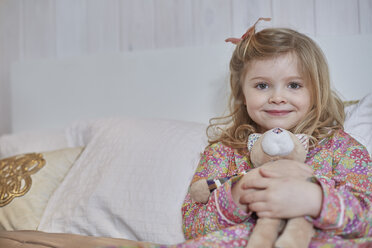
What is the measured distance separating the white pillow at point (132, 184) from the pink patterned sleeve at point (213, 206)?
0.17 feet

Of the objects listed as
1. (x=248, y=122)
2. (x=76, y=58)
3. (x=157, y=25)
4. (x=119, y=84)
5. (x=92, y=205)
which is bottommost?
(x=92, y=205)

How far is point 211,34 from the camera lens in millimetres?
1407

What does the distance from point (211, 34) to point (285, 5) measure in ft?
0.99

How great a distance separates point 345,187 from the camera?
88 cm

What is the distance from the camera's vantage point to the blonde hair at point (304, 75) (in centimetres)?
102

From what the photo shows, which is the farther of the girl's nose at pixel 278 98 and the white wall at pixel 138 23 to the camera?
the white wall at pixel 138 23

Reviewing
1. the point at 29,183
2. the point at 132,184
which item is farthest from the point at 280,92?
the point at 29,183

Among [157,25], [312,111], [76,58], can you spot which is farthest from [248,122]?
[76,58]

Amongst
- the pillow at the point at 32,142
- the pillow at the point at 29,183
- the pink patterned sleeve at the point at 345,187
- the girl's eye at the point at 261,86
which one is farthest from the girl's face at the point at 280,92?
the pillow at the point at 32,142

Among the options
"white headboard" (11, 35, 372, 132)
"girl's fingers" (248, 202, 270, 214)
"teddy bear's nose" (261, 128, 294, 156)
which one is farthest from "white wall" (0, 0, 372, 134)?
"girl's fingers" (248, 202, 270, 214)

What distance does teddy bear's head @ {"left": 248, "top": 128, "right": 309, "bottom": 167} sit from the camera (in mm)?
814

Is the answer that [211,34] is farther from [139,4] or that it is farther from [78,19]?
[78,19]

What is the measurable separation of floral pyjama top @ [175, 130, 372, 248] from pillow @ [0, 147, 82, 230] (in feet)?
1.44

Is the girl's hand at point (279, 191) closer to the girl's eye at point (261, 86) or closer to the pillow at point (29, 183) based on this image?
the girl's eye at point (261, 86)
